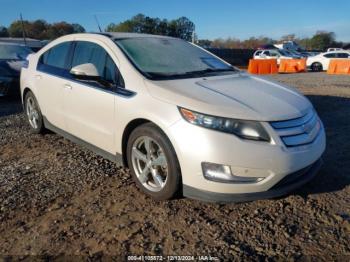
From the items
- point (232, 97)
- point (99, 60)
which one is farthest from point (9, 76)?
point (232, 97)

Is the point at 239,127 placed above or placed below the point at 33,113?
above

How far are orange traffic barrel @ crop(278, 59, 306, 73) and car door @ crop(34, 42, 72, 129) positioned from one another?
20.7 m

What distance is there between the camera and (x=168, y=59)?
163 inches

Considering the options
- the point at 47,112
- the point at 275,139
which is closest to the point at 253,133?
the point at 275,139

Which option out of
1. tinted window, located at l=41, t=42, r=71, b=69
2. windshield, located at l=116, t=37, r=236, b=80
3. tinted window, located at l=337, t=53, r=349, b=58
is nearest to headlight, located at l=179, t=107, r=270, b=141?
windshield, located at l=116, t=37, r=236, b=80

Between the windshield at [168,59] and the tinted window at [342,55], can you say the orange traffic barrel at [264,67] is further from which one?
the windshield at [168,59]

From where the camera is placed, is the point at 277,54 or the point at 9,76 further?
the point at 277,54

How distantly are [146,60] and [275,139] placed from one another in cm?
168

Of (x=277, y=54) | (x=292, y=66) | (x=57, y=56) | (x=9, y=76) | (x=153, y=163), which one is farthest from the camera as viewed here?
(x=277, y=54)

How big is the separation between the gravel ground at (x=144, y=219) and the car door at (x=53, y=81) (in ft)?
2.41

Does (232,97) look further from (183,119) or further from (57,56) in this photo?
(57,56)

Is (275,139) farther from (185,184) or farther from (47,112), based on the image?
(47,112)

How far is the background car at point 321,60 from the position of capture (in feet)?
79.1

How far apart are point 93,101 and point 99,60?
512 mm
